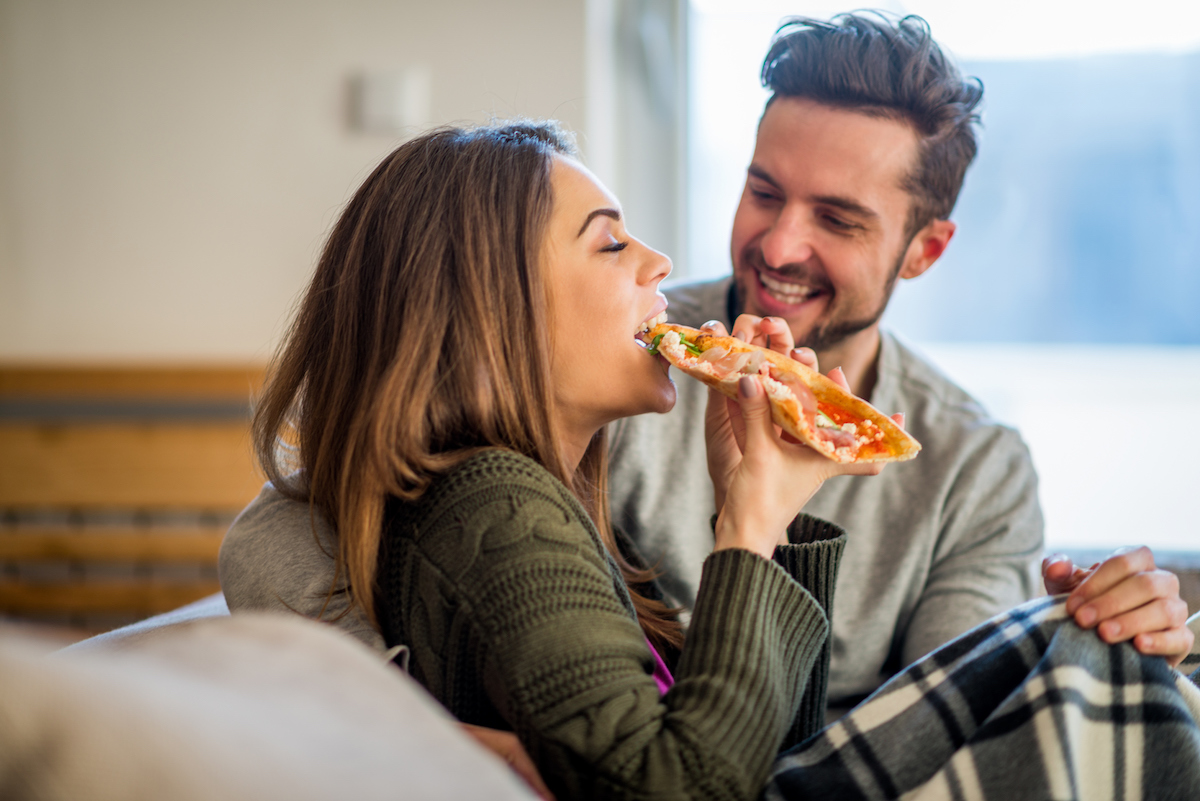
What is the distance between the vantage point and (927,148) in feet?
5.43

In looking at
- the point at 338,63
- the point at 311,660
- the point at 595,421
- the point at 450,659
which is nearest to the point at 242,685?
the point at 311,660

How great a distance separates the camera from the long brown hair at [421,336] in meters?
1.00

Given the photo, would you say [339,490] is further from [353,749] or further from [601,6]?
[601,6]

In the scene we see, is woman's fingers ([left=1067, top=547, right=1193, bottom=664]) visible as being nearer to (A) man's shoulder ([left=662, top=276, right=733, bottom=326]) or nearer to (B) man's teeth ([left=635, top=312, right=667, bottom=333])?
(B) man's teeth ([left=635, top=312, right=667, bottom=333])

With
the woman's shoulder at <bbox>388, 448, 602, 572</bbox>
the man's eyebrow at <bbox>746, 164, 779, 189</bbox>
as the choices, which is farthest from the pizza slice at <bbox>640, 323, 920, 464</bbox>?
the man's eyebrow at <bbox>746, 164, 779, 189</bbox>

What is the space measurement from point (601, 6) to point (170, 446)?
1.62 meters

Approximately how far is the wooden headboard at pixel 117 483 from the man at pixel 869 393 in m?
1.33

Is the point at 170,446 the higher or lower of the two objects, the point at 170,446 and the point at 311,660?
the lower

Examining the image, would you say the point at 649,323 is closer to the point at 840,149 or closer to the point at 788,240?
the point at 788,240

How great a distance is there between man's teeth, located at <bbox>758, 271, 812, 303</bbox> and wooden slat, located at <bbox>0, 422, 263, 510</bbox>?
59.2 inches

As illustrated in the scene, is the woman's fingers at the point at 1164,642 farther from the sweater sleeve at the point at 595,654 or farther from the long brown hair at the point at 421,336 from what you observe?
the long brown hair at the point at 421,336

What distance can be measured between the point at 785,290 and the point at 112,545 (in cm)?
197

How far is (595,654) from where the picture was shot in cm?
84

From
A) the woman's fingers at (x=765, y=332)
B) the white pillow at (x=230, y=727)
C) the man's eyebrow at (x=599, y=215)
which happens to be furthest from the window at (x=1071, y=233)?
the white pillow at (x=230, y=727)
